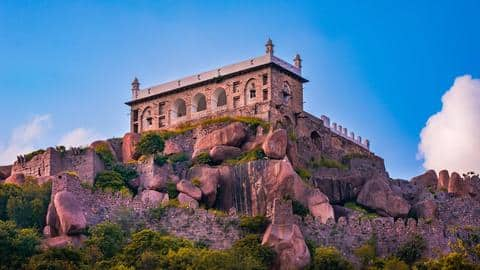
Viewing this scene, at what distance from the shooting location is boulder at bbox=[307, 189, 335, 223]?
75312 millimetres

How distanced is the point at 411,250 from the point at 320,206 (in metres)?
6.69

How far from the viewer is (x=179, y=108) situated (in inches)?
3578

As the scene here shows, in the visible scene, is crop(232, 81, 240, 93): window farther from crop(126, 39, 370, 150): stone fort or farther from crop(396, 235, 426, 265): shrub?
crop(396, 235, 426, 265): shrub

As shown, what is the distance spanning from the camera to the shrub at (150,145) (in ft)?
270

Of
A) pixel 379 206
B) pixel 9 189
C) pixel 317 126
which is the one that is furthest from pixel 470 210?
pixel 9 189

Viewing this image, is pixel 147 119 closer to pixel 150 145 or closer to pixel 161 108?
pixel 161 108

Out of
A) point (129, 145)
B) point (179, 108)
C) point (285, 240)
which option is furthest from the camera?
point (179, 108)

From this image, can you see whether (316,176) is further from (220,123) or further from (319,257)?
(319,257)

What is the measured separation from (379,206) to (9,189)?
2165 centimetres

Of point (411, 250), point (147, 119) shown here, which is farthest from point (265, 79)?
point (411, 250)

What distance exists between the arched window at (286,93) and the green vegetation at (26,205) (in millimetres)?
19864

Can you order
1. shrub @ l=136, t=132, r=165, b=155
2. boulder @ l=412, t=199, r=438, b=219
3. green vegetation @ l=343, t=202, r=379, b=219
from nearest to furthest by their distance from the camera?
green vegetation @ l=343, t=202, r=379, b=219 < boulder @ l=412, t=199, r=438, b=219 < shrub @ l=136, t=132, r=165, b=155

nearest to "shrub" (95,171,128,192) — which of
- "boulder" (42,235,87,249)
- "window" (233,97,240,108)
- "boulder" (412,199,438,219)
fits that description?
"boulder" (42,235,87,249)

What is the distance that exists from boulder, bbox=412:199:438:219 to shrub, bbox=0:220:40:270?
24121 mm
